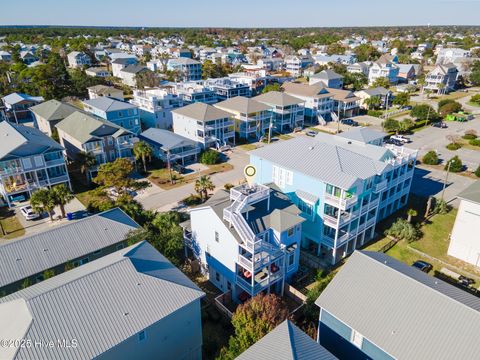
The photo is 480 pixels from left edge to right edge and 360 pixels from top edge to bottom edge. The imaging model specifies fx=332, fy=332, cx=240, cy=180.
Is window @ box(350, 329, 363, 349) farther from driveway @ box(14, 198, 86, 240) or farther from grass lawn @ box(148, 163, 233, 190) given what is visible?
driveway @ box(14, 198, 86, 240)

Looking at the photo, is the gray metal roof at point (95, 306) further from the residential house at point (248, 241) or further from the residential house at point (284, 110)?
the residential house at point (284, 110)

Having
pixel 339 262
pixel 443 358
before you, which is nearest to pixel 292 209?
pixel 339 262

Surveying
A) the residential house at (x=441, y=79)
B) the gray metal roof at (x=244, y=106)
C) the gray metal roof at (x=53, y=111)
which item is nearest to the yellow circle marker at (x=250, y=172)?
the gray metal roof at (x=244, y=106)

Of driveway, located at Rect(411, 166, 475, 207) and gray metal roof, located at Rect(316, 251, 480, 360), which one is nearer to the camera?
gray metal roof, located at Rect(316, 251, 480, 360)

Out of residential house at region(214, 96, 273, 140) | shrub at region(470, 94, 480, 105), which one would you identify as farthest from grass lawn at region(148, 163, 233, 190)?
shrub at region(470, 94, 480, 105)

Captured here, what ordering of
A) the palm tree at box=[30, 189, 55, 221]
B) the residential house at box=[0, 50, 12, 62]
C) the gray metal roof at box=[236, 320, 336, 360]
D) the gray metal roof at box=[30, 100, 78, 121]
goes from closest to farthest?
the gray metal roof at box=[236, 320, 336, 360] → the palm tree at box=[30, 189, 55, 221] → the gray metal roof at box=[30, 100, 78, 121] → the residential house at box=[0, 50, 12, 62]
